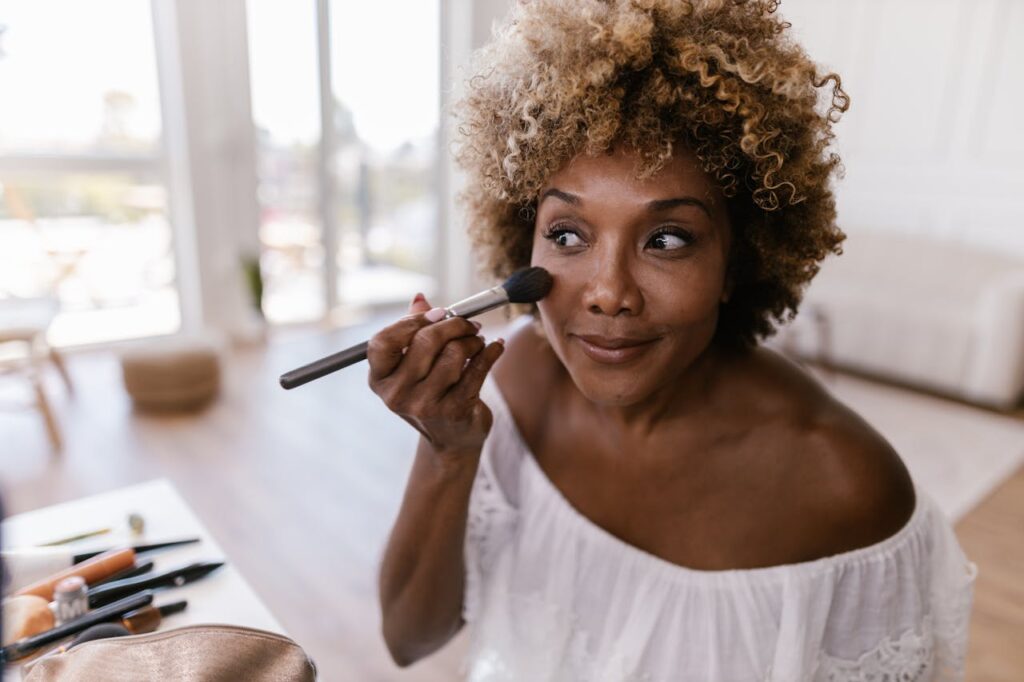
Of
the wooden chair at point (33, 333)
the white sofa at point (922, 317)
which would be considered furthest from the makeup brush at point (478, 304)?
the white sofa at point (922, 317)

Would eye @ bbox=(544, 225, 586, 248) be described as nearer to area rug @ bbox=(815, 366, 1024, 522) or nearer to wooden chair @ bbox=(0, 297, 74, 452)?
area rug @ bbox=(815, 366, 1024, 522)

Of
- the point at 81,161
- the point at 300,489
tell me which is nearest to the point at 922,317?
the point at 300,489

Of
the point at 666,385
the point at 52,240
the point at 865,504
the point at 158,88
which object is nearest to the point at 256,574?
the point at 666,385

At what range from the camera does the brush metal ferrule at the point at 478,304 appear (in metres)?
0.67

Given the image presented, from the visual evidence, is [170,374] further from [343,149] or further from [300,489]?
[343,149]

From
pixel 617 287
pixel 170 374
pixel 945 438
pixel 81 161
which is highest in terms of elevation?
pixel 617 287

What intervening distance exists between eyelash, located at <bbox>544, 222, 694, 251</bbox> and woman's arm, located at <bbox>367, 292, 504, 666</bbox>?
15 centimetres

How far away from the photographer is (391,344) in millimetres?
610

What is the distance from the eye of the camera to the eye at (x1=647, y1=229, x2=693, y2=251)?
68 cm

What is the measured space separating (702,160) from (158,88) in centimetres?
412

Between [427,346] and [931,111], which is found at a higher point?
[931,111]

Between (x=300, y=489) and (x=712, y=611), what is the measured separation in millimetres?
1974

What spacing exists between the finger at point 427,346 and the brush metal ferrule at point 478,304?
1.2 inches

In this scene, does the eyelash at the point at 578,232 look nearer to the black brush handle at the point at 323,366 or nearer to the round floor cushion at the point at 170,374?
the black brush handle at the point at 323,366
